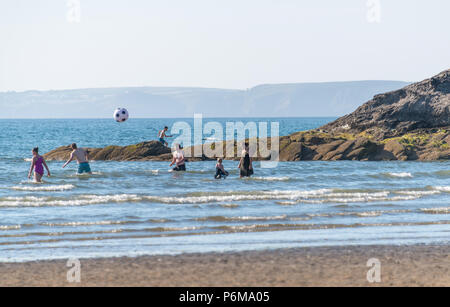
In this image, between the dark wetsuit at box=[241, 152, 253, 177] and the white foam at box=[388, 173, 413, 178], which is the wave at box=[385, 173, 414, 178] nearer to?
the white foam at box=[388, 173, 413, 178]

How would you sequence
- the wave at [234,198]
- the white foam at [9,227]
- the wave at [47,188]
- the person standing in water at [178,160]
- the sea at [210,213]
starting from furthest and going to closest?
the person standing in water at [178,160], the wave at [47,188], the wave at [234,198], the white foam at [9,227], the sea at [210,213]

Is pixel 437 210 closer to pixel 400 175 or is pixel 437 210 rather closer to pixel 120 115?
pixel 400 175

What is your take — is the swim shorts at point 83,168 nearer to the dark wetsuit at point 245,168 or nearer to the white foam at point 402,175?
the dark wetsuit at point 245,168

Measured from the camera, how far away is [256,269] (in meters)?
10.1

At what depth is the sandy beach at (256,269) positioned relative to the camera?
9359 millimetres

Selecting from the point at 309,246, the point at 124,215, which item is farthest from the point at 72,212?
the point at 309,246

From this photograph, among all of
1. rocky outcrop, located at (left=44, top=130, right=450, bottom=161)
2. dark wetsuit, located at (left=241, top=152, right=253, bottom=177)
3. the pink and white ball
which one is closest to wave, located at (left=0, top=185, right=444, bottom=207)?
dark wetsuit, located at (left=241, top=152, right=253, bottom=177)

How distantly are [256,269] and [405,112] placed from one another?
36.3m

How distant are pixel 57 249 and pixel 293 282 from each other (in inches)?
199

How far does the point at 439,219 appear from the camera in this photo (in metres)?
15.8

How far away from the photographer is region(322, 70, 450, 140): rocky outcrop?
43.2 m

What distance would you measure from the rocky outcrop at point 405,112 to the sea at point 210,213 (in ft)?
41.8

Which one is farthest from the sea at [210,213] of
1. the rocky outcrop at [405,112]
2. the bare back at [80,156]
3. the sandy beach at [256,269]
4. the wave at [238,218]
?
the rocky outcrop at [405,112]
